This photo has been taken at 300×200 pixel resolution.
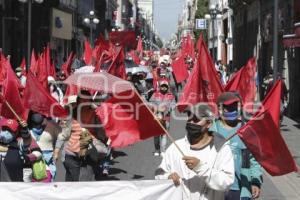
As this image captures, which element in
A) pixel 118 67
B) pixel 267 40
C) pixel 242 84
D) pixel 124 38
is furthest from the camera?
pixel 267 40

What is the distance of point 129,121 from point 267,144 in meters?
1.35

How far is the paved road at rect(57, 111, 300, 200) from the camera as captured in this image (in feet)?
34.3

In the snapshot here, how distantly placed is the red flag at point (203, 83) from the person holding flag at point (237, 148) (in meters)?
2.89

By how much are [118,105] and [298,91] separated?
1810cm

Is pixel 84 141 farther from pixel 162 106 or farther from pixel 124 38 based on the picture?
pixel 124 38

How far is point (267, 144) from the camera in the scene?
574cm

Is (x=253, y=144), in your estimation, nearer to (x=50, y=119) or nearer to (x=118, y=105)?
(x=118, y=105)

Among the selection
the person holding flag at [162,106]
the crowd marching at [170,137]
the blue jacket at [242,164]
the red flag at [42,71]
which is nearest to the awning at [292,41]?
the person holding flag at [162,106]

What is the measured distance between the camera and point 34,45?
139 ft

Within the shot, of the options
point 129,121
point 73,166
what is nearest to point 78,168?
point 73,166

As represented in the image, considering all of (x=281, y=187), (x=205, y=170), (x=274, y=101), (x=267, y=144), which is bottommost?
(x=281, y=187)

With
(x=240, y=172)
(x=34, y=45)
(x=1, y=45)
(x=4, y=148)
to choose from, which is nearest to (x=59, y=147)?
(x=4, y=148)

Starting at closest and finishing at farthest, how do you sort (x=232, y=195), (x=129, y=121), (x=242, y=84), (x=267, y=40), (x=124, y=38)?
(x=232, y=195) → (x=129, y=121) → (x=242, y=84) → (x=124, y=38) → (x=267, y=40)

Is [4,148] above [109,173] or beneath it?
above
